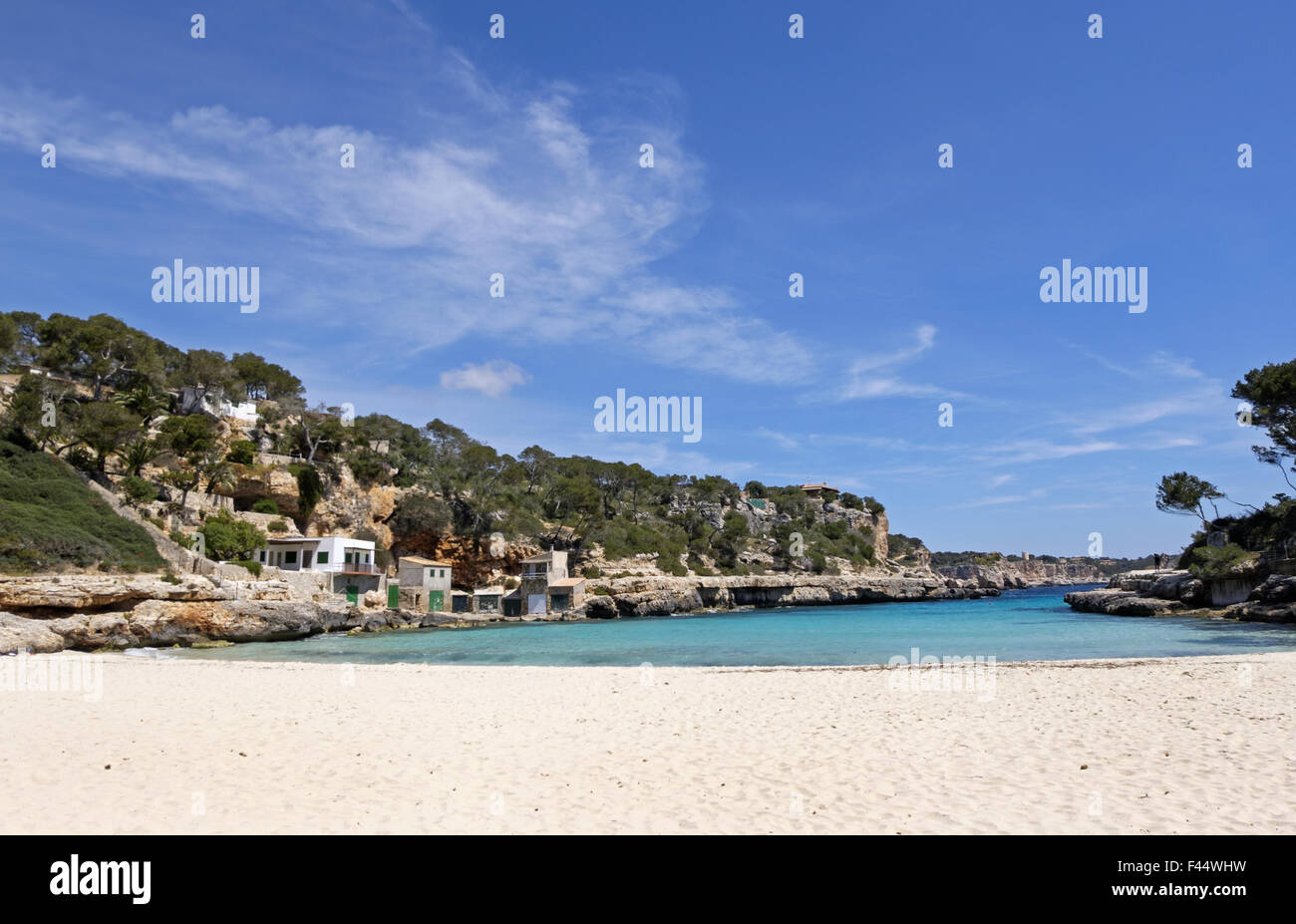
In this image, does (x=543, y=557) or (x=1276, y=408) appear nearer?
(x=1276, y=408)

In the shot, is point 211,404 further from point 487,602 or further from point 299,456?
point 487,602

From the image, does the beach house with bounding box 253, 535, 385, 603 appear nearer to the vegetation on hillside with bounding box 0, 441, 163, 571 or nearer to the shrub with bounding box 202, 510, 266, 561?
the shrub with bounding box 202, 510, 266, 561

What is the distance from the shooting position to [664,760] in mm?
8031

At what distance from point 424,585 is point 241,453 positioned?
17.5 meters

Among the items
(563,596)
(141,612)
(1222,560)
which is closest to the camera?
(141,612)

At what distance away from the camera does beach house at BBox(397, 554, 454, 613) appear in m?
56.2

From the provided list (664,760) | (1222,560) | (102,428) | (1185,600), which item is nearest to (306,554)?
(102,428)

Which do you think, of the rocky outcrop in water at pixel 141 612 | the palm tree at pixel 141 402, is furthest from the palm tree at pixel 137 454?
the rocky outcrop in water at pixel 141 612

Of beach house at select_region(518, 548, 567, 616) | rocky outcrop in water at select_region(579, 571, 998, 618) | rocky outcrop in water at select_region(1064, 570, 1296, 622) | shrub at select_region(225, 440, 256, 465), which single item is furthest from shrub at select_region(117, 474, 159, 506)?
rocky outcrop in water at select_region(1064, 570, 1296, 622)

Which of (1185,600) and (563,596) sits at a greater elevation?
(1185,600)

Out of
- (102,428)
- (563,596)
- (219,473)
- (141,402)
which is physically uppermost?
(141,402)

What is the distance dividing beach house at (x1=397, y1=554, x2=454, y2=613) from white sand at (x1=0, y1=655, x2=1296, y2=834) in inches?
1719
